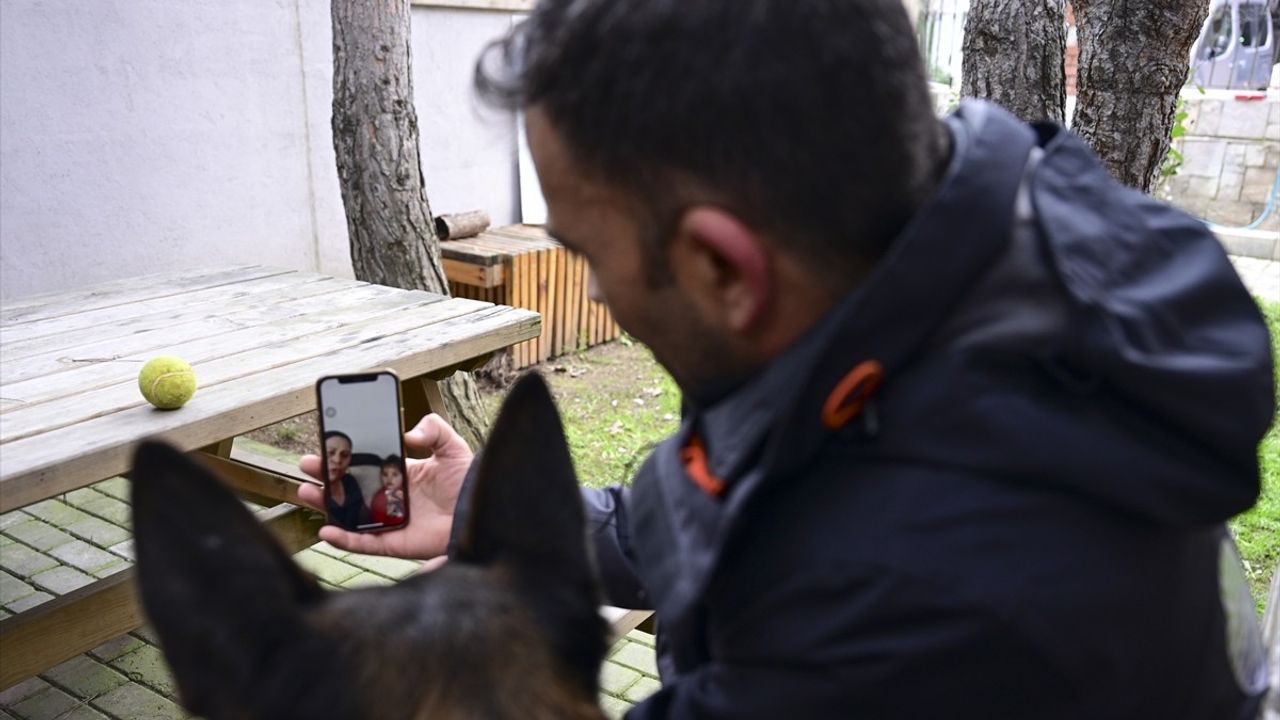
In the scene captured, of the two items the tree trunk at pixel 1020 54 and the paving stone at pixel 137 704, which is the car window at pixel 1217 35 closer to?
the tree trunk at pixel 1020 54

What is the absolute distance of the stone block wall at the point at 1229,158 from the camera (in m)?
12.7

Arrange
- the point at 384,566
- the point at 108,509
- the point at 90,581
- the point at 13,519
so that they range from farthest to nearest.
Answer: the point at 108,509 → the point at 13,519 → the point at 384,566 → the point at 90,581

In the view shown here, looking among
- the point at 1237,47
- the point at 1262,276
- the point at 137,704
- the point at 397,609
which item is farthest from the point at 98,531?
the point at 1237,47

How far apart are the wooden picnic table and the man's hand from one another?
1.92 ft

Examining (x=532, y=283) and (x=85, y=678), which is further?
(x=532, y=283)

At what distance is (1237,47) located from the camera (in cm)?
1733

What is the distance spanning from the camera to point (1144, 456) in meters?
1.07

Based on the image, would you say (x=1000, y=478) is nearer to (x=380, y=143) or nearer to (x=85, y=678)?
(x=85, y=678)

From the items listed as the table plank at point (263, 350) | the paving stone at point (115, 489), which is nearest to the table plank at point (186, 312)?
the table plank at point (263, 350)

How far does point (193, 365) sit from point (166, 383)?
0.43 meters

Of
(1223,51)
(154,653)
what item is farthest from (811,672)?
(1223,51)

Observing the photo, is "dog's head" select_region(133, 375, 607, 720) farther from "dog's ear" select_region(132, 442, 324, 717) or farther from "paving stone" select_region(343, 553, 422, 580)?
"paving stone" select_region(343, 553, 422, 580)

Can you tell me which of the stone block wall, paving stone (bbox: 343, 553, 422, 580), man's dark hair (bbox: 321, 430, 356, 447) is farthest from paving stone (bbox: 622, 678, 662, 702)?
the stone block wall

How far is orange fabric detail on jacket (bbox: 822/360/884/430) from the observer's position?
1.15 meters
